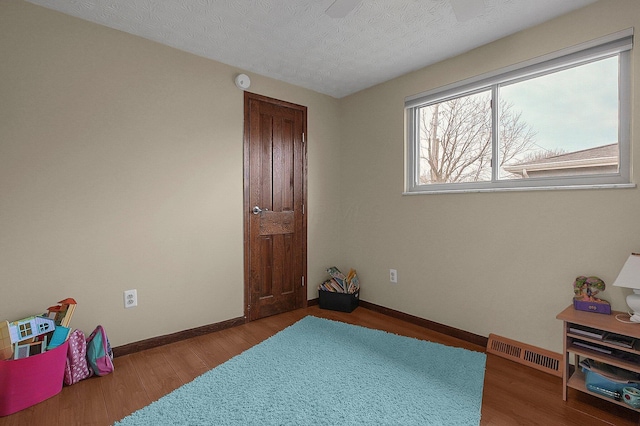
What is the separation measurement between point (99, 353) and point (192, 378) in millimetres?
631

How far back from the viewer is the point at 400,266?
3031mm

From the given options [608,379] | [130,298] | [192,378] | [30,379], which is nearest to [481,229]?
[608,379]

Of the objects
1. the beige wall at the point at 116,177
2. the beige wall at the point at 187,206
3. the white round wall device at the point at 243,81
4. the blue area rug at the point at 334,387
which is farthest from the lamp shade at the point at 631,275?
the white round wall device at the point at 243,81

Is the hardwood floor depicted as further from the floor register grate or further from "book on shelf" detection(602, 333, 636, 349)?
"book on shelf" detection(602, 333, 636, 349)

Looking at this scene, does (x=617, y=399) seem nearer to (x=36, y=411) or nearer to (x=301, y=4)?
(x=301, y=4)

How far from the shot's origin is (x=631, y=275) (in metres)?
1.61

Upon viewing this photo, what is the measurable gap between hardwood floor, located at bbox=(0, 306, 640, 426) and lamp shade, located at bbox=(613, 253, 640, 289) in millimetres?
684

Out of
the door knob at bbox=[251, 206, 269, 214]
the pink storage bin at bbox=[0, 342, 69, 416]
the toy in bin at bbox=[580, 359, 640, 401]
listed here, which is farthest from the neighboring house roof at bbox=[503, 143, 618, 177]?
the pink storage bin at bbox=[0, 342, 69, 416]

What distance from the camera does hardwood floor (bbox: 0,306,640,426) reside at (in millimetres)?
1600

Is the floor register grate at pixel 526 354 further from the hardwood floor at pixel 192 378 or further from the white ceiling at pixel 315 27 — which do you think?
the white ceiling at pixel 315 27

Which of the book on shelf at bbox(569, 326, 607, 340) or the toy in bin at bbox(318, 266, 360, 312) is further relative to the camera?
the toy in bin at bbox(318, 266, 360, 312)

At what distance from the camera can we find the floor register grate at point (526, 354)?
204 cm

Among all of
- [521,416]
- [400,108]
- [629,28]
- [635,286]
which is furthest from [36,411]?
[629,28]

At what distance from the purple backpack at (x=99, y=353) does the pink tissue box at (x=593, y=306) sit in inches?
116
